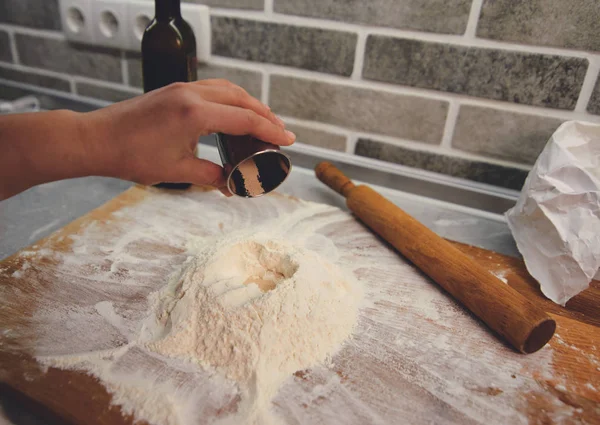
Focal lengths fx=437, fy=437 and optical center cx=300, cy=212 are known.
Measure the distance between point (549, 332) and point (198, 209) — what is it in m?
0.57

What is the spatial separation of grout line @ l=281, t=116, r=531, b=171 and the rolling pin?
158mm

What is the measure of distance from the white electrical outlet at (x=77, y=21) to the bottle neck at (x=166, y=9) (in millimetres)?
404

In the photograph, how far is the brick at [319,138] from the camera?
98cm

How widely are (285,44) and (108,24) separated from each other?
45 centimetres

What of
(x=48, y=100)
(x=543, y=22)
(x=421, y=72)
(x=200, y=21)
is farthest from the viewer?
(x=48, y=100)

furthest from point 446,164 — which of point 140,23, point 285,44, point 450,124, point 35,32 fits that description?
point 35,32

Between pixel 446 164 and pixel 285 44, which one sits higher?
pixel 285 44

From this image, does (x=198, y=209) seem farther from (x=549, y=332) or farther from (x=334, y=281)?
(x=549, y=332)

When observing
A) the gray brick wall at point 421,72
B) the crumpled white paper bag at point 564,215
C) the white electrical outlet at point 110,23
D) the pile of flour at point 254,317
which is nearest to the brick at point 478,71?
the gray brick wall at point 421,72

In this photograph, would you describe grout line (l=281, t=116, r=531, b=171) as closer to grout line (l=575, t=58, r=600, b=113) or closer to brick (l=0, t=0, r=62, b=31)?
grout line (l=575, t=58, r=600, b=113)

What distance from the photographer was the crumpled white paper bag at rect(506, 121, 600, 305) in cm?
61

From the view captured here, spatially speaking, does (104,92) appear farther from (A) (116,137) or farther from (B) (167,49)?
(A) (116,137)

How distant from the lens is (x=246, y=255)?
64 centimetres

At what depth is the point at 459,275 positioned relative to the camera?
608 millimetres
